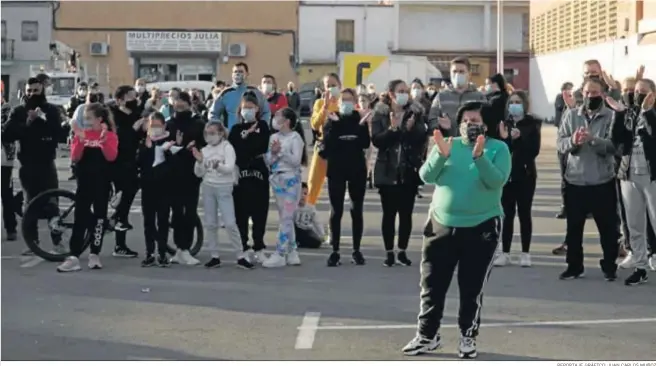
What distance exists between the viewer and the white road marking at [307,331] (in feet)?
26.9

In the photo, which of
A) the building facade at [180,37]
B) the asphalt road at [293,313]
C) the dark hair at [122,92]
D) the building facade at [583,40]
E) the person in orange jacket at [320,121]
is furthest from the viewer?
the building facade at [180,37]

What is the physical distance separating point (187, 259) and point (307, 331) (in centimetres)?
377

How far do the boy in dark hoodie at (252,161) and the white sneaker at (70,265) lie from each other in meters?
1.76

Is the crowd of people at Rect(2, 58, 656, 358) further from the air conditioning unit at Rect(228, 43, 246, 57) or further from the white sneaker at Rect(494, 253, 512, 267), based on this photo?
the air conditioning unit at Rect(228, 43, 246, 57)

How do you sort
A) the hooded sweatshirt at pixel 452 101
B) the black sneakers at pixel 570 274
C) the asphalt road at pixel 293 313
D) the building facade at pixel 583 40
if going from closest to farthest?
the asphalt road at pixel 293 313
the black sneakers at pixel 570 274
the hooded sweatshirt at pixel 452 101
the building facade at pixel 583 40

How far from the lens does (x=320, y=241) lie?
1336cm

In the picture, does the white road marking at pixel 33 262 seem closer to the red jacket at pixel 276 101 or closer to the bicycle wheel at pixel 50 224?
Result: the bicycle wheel at pixel 50 224

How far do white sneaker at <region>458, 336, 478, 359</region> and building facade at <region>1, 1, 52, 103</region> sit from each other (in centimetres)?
5478

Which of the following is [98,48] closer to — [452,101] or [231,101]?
[231,101]

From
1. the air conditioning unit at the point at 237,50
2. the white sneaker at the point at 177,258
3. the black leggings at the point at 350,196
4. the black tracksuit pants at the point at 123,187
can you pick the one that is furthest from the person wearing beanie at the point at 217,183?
the air conditioning unit at the point at 237,50

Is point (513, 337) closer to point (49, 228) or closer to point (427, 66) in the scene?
point (49, 228)

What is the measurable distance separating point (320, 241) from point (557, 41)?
29.9 metres

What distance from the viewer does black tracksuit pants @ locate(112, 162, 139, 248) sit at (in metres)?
12.6

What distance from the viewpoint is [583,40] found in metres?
37.0
